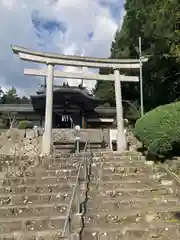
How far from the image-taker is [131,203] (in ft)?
17.6

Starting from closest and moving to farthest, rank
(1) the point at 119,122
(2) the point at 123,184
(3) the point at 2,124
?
1. (2) the point at 123,184
2. (1) the point at 119,122
3. (3) the point at 2,124

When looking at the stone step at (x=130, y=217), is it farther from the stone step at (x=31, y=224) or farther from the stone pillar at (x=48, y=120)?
→ the stone pillar at (x=48, y=120)

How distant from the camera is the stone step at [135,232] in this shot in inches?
162

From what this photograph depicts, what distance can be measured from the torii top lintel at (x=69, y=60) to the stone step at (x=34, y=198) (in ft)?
25.0

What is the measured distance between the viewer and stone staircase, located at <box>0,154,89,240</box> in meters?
4.43

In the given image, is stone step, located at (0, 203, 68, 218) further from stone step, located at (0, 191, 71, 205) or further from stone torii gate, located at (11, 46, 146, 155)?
stone torii gate, located at (11, 46, 146, 155)

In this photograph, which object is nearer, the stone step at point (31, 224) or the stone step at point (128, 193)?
the stone step at point (31, 224)

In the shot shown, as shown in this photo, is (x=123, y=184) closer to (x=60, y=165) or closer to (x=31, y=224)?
(x=60, y=165)

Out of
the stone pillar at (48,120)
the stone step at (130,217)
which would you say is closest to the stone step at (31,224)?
the stone step at (130,217)

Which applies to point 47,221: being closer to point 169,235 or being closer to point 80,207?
point 80,207

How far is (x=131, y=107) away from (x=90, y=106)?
4573 mm

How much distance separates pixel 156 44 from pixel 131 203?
11.8 metres

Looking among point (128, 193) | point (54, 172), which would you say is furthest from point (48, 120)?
point (128, 193)

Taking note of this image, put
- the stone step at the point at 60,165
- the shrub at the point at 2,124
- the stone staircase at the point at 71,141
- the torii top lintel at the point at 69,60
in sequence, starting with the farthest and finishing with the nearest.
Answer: the shrub at the point at 2,124 → the stone staircase at the point at 71,141 → the torii top lintel at the point at 69,60 → the stone step at the point at 60,165
